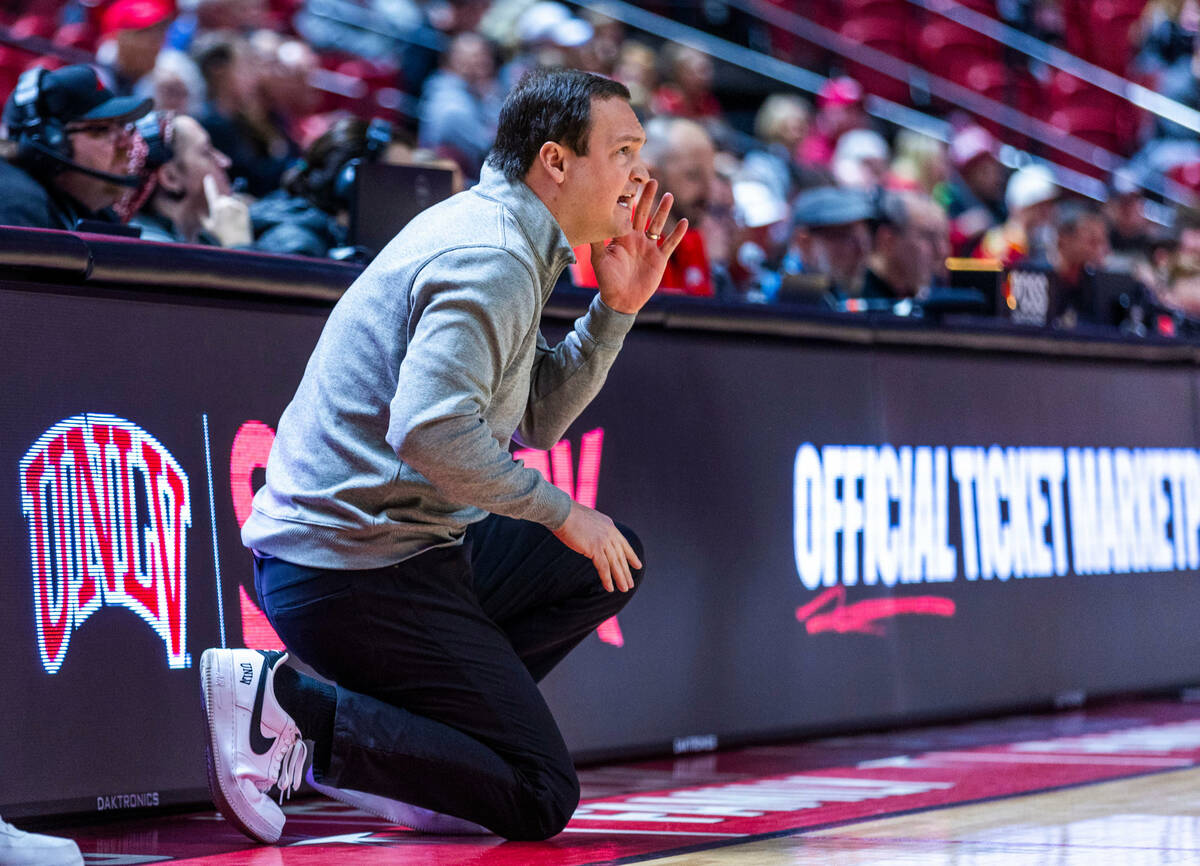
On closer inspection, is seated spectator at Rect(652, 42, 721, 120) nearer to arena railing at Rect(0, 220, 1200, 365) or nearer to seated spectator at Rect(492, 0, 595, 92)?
seated spectator at Rect(492, 0, 595, 92)

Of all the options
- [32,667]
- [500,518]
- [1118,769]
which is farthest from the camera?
[1118,769]

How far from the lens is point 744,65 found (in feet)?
39.0

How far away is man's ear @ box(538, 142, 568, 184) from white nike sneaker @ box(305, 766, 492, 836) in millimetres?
1138

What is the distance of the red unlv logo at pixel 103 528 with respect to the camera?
2.91 m

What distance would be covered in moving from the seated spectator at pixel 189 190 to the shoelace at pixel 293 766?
2.23 m

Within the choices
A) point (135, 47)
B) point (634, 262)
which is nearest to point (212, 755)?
point (634, 262)

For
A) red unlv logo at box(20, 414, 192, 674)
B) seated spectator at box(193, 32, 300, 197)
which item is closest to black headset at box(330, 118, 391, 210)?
seated spectator at box(193, 32, 300, 197)

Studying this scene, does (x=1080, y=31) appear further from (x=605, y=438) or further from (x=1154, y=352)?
(x=605, y=438)

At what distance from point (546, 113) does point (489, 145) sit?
3740 mm

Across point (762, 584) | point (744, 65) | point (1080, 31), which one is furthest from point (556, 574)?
point (1080, 31)

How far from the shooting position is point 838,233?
6.34 metres

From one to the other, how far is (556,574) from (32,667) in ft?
3.15
